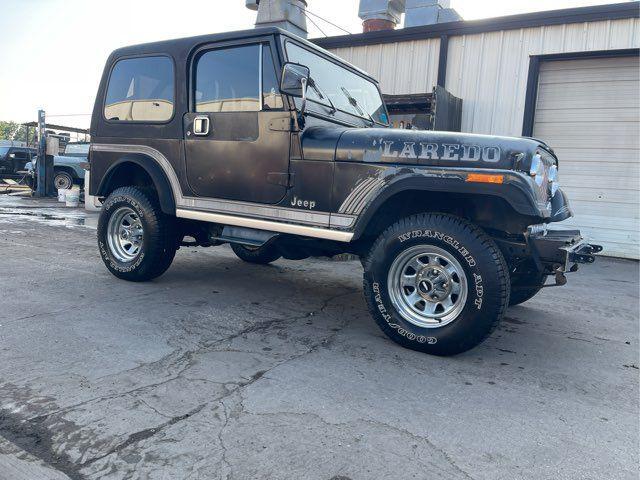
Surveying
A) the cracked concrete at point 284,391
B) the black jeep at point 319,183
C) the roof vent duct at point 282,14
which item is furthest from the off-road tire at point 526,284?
the roof vent duct at point 282,14

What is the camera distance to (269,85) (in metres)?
3.98

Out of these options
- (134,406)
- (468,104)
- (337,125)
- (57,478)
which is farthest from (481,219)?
(468,104)

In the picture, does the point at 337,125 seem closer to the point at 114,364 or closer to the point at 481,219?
the point at 481,219

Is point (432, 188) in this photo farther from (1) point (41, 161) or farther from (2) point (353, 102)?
(1) point (41, 161)

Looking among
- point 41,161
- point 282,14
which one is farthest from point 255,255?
point 41,161

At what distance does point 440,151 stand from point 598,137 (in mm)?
7164

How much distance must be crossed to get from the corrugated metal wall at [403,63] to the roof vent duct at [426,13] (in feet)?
4.13

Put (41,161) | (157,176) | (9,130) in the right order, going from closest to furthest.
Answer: (157,176) → (41,161) → (9,130)

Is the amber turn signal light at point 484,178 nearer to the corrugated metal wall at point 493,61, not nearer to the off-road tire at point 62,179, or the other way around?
the corrugated metal wall at point 493,61

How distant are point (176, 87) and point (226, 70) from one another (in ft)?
1.86

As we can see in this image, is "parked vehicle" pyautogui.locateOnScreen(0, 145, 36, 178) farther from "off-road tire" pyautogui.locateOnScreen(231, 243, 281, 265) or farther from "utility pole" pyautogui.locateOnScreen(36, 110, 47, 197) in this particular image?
"off-road tire" pyautogui.locateOnScreen(231, 243, 281, 265)

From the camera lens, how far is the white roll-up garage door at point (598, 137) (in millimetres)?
8695

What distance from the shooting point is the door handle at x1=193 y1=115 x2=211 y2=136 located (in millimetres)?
4258

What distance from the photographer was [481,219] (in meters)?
3.42
